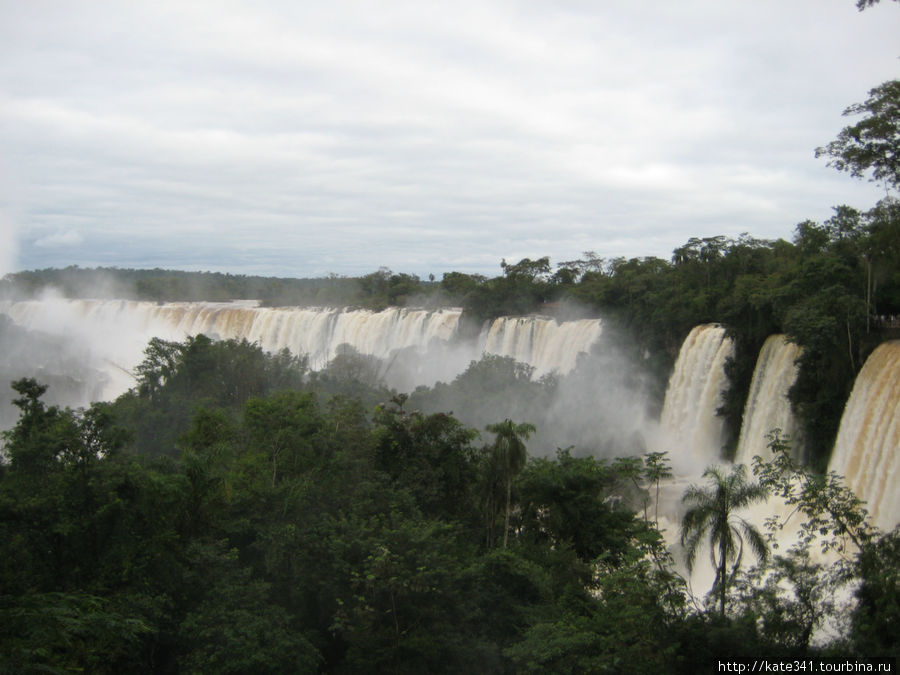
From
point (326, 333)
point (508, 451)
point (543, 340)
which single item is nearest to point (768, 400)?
point (508, 451)

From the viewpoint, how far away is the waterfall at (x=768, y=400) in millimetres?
19625

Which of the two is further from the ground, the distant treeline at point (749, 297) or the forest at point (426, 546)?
the distant treeline at point (749, 297)

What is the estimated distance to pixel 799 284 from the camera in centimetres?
2070

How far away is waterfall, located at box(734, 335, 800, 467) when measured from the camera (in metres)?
19.6

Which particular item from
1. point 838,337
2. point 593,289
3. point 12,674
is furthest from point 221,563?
point 593,289

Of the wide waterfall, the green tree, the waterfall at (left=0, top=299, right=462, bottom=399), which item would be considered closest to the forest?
the green tree

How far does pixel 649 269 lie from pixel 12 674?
123ft

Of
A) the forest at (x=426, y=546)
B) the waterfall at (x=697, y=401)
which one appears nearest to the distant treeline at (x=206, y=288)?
the waterfall at (x=697, y=401)

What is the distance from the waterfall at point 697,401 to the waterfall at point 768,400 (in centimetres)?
206

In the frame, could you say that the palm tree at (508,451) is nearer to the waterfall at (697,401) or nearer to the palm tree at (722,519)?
the palm tree at (722,519)

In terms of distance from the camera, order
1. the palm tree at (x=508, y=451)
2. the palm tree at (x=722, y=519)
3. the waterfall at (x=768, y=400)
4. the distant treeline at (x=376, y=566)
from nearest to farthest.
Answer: the distant treeline at (x=376, y=566) < the palm tree at (x=722, y=519) < the palm tree at (x=508, y=451) < the waterfall at (x=768, y=400)

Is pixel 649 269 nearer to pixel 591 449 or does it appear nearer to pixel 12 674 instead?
pixel 591 449

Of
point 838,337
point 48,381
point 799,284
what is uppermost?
point 799,284

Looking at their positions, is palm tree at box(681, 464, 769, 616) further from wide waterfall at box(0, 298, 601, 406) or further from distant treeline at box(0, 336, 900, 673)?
wide waterfall at box(0, 298, 601, 406)
